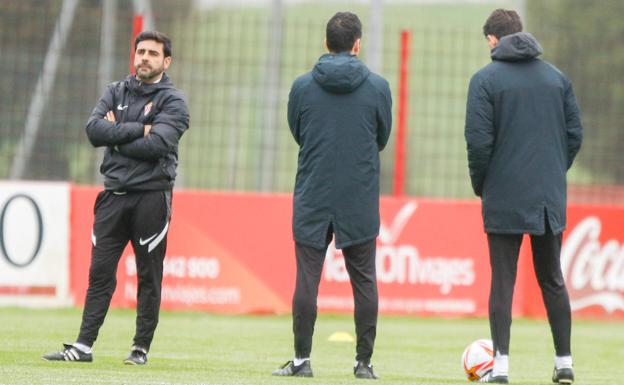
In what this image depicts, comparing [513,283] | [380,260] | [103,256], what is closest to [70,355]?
[103,256]

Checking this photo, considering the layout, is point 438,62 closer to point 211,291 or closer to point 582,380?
point 211,291

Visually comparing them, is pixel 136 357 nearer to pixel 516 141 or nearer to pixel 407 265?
pixel 516 141

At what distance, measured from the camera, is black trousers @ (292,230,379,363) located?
8.16 meters

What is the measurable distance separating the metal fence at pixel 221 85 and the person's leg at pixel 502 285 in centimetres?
734

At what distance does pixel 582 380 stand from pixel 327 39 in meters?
2.47

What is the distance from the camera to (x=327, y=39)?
8.26 m

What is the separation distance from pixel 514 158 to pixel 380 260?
662cm

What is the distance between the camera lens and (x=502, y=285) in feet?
26.2

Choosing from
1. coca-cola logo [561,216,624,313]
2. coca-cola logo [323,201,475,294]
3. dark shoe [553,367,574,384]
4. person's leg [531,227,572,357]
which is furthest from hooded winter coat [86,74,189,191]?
coca-cola logo [561,216,624,313]

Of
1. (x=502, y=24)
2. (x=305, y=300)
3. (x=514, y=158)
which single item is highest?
(x=502, y=24)

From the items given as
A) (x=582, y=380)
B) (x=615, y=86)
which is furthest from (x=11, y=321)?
(x=615, y=86)

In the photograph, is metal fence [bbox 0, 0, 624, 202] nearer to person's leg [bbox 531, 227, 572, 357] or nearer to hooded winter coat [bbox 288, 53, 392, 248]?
hooded winter coat [bbox 288, 53, 392, 248]

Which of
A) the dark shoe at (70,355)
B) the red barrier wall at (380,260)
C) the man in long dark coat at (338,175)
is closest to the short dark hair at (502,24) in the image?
the man in long dark coat at (338,175)

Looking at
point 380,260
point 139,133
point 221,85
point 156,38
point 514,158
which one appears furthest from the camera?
point 221,85
